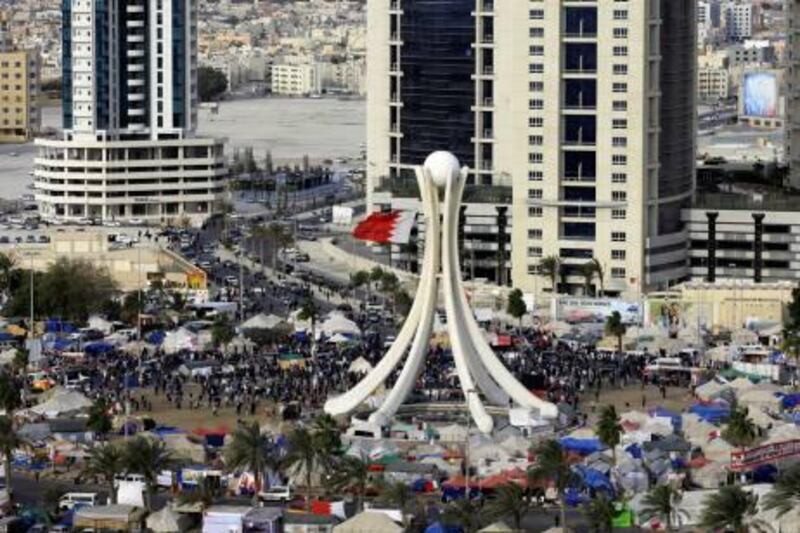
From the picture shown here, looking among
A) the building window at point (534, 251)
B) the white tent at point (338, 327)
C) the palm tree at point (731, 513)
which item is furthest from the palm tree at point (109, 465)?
the building window at point (534, 251)

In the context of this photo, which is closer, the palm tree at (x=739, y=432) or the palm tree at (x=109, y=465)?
the palm tree at (x=109, y=465)

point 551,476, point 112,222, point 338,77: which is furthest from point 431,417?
point 338,77

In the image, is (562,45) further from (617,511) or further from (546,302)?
(617,511)

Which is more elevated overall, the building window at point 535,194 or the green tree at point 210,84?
the green tree at point 210,84

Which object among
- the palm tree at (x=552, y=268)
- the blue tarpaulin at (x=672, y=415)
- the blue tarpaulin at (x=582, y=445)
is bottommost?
the blue tarpaulin at (x=582, y=445)

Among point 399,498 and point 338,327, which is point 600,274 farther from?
point 399,498

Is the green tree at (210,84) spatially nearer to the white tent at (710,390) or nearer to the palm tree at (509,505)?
the white tent at (710,390)

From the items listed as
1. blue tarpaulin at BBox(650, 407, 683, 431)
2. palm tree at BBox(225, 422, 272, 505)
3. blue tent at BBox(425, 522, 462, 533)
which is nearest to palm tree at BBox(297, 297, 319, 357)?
blue tarpaulin at BBox(650, 407, 683, 431)
